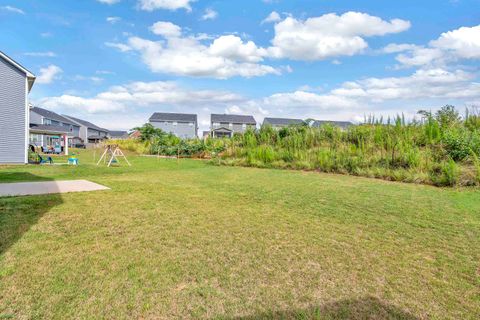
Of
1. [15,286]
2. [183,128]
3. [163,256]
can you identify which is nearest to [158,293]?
[163,256]

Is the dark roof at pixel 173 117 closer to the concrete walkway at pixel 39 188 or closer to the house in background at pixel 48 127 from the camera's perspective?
the house in background at pixel 48 127

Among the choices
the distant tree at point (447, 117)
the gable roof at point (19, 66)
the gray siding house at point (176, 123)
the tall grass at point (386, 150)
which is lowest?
the tall grass at point (386, 150)

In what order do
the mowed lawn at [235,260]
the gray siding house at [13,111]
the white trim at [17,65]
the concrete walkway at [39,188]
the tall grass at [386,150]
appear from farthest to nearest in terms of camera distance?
1. the gray siding house at [13,111]
2. the white trim at [17,65]
3. the tall grass at [386,150]
4. the concrete walkway at [39,188]
5. the mowed lawn at [235,260]

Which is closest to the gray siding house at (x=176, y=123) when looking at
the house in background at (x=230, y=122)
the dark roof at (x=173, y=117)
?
the dark roof at (x=173, y=117)

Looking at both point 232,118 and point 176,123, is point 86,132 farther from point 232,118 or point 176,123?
point 232,118

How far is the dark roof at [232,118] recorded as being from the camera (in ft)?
183

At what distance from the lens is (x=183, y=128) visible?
57.1 meters

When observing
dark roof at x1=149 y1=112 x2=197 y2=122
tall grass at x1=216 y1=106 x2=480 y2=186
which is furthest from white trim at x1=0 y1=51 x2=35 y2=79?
dark roof at x1=149 y1=112 x2=197 y2=122

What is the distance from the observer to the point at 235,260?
9.35 ft

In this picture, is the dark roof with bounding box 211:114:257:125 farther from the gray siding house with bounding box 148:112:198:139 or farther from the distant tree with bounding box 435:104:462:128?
the distant tree with bounding box 435:104:462:128

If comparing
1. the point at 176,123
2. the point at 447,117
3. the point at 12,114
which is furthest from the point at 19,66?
the point at 176,123

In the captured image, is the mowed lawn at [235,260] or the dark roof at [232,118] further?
the dark roof at [232,118]

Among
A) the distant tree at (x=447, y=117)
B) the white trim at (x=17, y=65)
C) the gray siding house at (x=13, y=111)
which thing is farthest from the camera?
the gray siding house at (x=13, y=111)

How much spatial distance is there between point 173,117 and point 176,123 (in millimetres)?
1489
